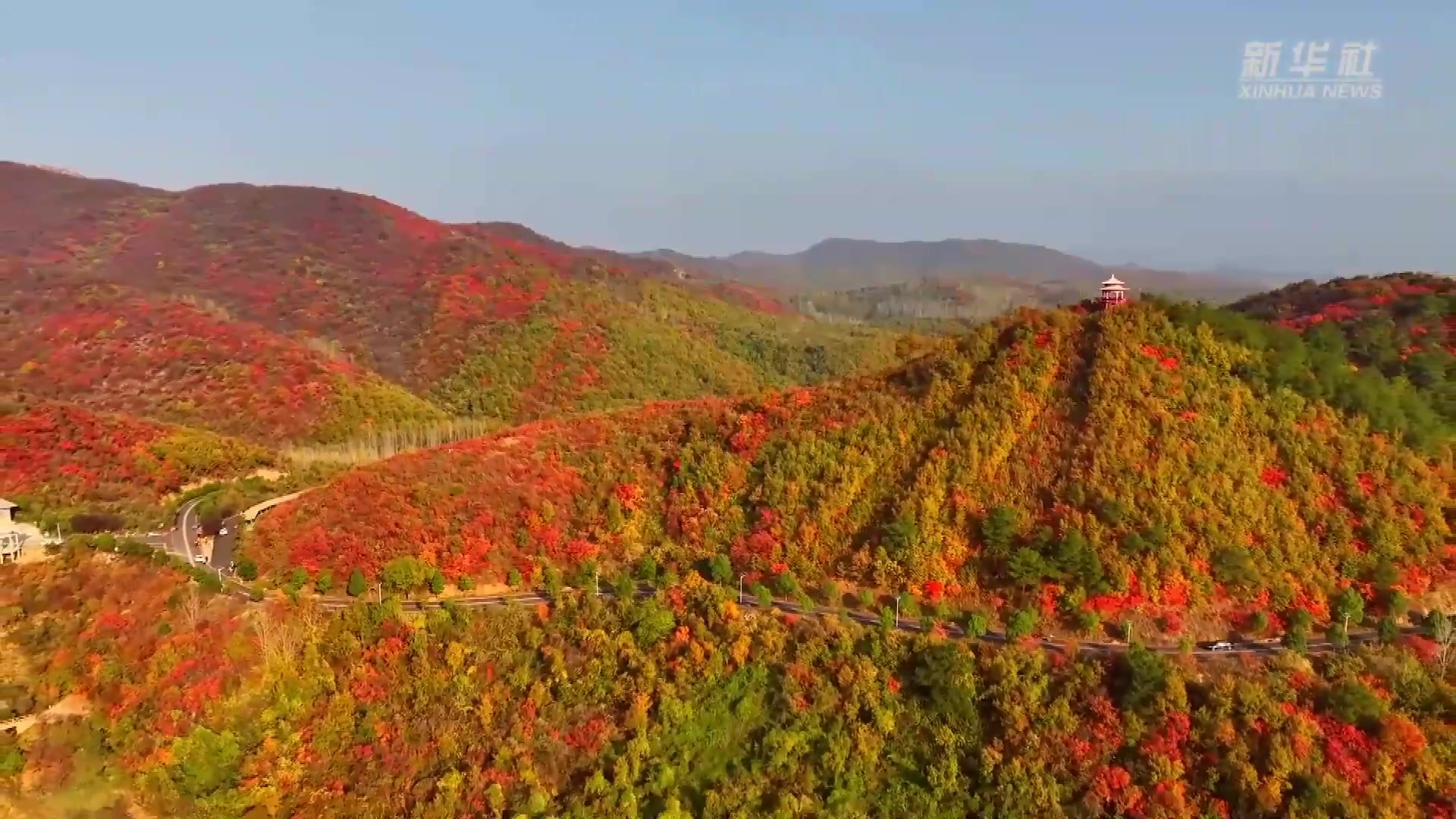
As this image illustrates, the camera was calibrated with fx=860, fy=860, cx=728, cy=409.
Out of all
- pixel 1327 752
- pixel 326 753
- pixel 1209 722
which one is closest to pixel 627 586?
pixel 326 753

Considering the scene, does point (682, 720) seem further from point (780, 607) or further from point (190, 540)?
point (190, 540)

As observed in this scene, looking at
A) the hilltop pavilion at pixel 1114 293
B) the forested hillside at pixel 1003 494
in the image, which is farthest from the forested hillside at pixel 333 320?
the hilltop pavilion at pixel 1114 293

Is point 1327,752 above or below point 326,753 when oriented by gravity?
above

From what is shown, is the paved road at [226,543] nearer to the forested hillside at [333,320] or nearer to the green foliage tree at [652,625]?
the green foliage tree at [652,625]

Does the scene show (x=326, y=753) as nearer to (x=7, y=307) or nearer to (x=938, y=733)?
(x=938, y=733)

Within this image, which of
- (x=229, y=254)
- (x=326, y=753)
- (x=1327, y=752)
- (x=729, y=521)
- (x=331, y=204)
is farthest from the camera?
(x=331, y=204)

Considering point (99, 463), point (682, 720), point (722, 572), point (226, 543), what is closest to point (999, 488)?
point (722, 572)
